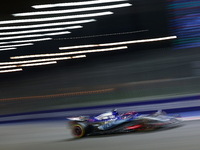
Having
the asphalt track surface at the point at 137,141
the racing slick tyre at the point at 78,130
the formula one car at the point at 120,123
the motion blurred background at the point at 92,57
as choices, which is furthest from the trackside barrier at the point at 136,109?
the racing slick tyre at the point at 78,130

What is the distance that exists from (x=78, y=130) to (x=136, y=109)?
146 inches

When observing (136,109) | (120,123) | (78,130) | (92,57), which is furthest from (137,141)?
(92,57)

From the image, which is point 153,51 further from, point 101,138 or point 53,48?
point 101,138

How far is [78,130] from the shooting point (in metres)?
4.95

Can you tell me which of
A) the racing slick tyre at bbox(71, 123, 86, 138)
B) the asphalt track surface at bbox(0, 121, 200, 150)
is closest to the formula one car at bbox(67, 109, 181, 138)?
the racing slick tyre at bbox(71, 123, 86, 138)

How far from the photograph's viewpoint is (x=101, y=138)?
4.71m

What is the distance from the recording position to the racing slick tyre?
4.90 m

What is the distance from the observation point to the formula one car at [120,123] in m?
4.55

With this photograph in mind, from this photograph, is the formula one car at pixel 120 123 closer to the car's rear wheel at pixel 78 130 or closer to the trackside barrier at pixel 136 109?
the car's rear wheel at pixel 78 130

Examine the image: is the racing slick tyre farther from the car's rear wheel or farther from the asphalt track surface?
the asphalt track surface

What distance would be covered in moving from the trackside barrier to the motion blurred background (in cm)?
255

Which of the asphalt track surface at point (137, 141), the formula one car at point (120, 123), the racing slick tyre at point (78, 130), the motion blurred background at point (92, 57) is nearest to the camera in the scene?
the asphalt track surface at point (137, 141)

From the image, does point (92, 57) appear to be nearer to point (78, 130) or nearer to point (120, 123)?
point (78, 130)

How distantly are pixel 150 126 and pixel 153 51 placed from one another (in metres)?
9.28
